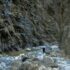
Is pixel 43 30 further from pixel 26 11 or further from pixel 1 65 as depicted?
pixel 1 65

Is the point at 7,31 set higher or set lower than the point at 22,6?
lower

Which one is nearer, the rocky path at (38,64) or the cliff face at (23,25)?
the rocky path at (38,64)

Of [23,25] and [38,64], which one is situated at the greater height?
[23,25]

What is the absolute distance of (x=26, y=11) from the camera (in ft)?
60.4

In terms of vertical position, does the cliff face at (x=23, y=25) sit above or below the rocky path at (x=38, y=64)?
above

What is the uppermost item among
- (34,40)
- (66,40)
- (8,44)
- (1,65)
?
(34,40)

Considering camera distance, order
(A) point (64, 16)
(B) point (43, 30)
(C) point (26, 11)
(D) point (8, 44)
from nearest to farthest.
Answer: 1. (A) point (64, 16)
2. (D) point (8, 44)
3. (C) point (26, 11)
4. (B) point (43, 30)

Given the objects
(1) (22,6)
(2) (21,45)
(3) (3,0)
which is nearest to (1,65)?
(2) (21,45)

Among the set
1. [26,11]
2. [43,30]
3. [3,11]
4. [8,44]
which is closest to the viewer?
[8,44]

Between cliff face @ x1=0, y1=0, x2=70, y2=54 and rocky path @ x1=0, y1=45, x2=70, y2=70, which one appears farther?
cliff face @ x1=0, y1=0, x2=70, y2=54

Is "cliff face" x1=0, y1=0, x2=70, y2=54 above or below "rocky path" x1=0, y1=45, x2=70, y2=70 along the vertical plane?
above

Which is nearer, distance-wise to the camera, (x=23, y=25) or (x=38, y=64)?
(x=38, y=64)

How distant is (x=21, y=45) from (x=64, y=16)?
1410 centimetres

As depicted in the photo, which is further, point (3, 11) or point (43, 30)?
point (43, 30)
